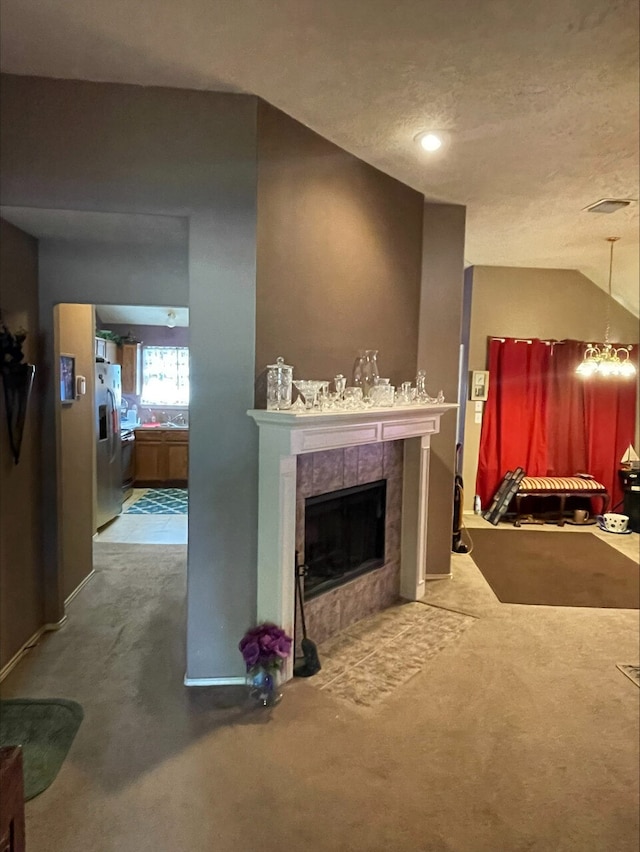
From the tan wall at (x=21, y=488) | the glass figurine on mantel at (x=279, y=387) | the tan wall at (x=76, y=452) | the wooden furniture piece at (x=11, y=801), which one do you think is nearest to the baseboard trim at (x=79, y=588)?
the tan wall at (x=76, y=452)

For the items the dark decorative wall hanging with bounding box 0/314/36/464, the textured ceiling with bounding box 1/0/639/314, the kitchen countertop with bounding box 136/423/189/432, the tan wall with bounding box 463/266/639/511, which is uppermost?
the textured ceiling with bounding box 1/0/639/314

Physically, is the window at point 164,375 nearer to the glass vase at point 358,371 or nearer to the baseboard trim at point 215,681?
the glass vase at point 358,371

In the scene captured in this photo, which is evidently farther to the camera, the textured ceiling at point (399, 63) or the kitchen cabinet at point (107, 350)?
the kitchen cabinet at point (107, 350)

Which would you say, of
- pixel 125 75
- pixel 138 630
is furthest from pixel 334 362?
pixel 138 630

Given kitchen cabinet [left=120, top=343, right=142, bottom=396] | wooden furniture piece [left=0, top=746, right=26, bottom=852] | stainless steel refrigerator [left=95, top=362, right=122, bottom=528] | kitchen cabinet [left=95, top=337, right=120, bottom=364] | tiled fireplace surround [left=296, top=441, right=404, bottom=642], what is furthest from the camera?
kitchen cabinet [left=120, top=343, right=142, bottom=396]

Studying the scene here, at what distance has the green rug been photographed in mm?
2016

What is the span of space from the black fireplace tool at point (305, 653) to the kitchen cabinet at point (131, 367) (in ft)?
18.4

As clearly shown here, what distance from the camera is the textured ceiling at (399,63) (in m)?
1.86

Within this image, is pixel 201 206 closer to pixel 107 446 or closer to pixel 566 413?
pixel 107 446

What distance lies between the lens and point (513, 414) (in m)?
6.04

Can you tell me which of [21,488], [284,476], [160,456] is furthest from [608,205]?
[160,456]

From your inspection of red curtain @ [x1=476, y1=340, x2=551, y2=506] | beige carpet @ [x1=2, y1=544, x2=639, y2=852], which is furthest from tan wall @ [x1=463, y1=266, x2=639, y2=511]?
beige carpet @ [x1=2, y1=544, x2=639, y2=852]

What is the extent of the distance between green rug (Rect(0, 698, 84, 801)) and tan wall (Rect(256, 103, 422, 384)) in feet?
5.87

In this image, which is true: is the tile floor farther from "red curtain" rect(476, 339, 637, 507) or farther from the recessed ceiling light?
the recessed ceiling light
